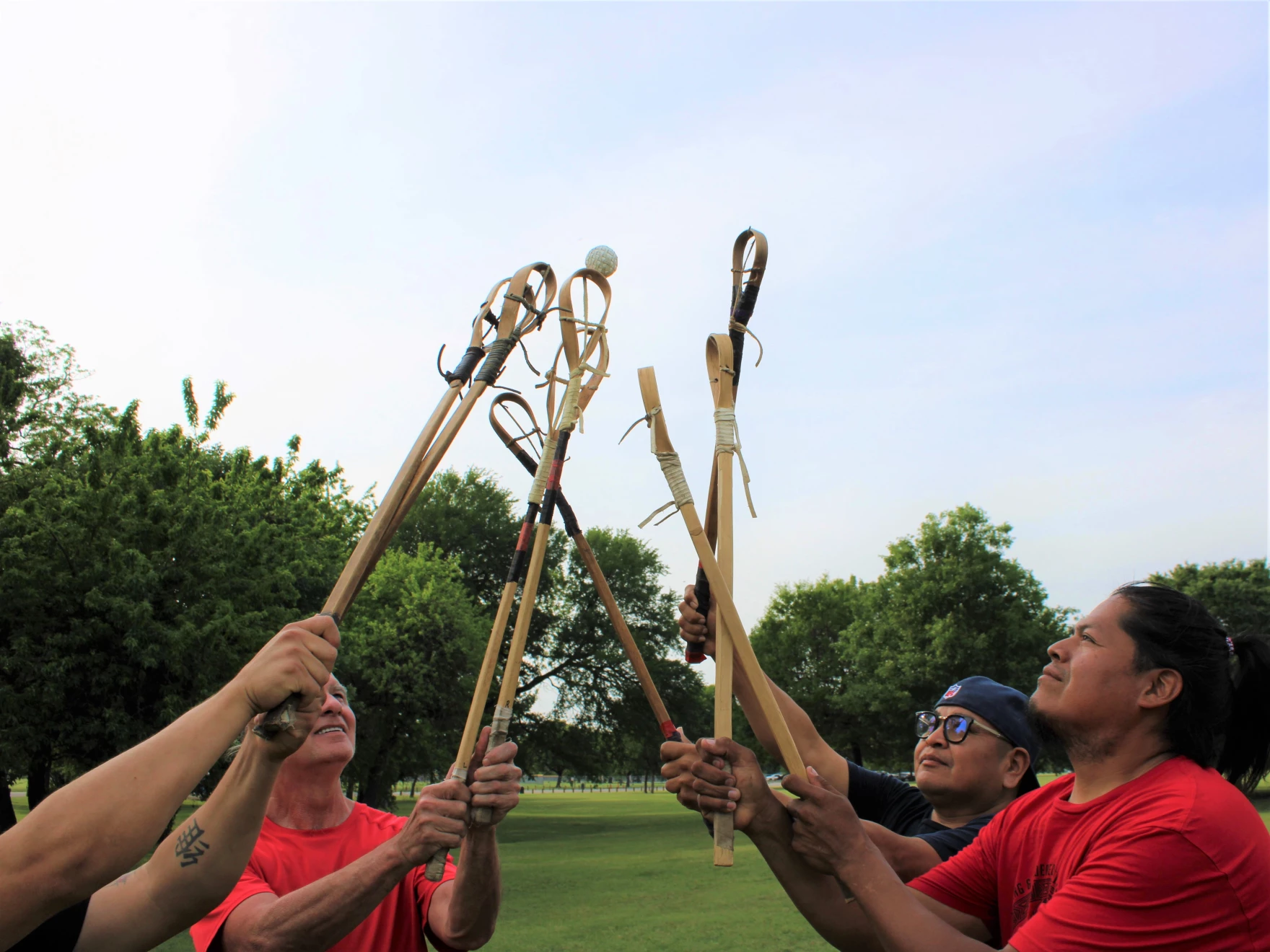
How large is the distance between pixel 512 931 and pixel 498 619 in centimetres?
1158

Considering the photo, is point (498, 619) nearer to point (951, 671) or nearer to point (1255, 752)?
point (1255, 752)

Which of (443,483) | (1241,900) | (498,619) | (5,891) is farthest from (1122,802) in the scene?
(443,483)

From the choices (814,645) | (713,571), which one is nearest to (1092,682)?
(713,571)

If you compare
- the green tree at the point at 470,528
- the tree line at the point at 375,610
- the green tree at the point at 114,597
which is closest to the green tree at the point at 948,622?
the tree line at the point at 375,610

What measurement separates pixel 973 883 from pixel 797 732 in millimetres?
1135

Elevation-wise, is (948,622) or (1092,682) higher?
(948,622)

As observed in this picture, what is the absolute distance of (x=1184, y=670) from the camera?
2.46 metres

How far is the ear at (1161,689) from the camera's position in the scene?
243cm

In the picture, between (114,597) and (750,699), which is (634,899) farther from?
(750,699)

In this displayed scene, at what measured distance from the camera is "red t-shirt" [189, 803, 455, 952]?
126 inches

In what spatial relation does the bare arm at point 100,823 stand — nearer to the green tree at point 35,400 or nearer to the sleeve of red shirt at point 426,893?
the sleeve of red shirt at point 426,893

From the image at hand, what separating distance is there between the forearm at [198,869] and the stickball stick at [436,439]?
14 cm

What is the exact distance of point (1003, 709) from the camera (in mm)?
3756

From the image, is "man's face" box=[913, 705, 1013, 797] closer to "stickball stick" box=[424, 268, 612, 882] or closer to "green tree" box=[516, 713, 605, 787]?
"stickball stick" box=[424, 268, 612, 882]
